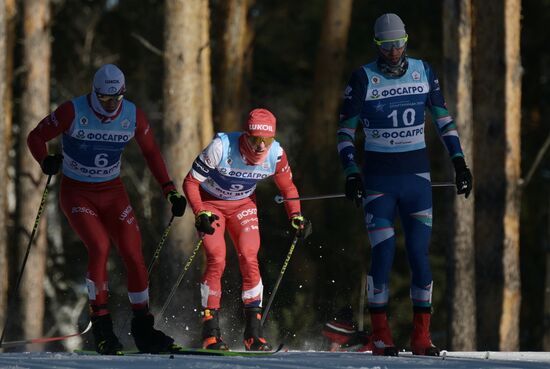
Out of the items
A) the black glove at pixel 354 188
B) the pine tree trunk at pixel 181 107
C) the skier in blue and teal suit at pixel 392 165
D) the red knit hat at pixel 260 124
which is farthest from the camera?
the pine tree trunk at pixel 181 107

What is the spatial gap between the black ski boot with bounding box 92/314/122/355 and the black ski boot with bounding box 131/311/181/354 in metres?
0.19

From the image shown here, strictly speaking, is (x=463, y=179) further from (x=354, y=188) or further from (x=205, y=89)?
(x=205, y=89)

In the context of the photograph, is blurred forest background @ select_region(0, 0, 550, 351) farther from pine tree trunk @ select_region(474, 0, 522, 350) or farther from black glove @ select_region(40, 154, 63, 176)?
black glove @ select_region(40, 154, 63, 176)

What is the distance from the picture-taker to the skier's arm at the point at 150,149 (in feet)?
33.6

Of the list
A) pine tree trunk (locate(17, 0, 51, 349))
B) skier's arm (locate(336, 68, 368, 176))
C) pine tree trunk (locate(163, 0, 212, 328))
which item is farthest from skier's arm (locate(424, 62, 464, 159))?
pine tree trunk (locate(17, 0, 51, 349))

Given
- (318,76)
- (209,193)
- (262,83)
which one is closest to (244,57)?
(318,76)

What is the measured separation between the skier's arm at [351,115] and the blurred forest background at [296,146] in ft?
8.97

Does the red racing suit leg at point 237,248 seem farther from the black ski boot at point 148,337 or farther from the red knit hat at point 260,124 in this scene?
the black ski boot at point 148,337

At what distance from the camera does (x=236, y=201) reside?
11.0 meters

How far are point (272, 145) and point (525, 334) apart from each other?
17.0 metres

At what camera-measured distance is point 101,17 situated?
1195 inches

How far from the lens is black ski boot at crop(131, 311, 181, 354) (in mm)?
10086

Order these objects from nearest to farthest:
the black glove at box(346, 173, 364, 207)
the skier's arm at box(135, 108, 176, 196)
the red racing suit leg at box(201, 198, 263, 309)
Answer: the black glove at box(346, 173, 364, 207) < the skier's arm at box(135, 108, 176, 196) < the red racing suit leg at box(201, 198, 263, 309)

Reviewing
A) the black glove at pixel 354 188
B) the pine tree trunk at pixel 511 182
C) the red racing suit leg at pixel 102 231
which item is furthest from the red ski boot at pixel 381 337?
the pine tree trunk at pixel 511 182
